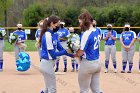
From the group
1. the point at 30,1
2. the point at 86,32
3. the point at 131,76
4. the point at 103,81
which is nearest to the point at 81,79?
the point at 86,32

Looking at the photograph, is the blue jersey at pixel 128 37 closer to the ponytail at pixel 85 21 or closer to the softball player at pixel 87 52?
the softball player at pixel 87 52

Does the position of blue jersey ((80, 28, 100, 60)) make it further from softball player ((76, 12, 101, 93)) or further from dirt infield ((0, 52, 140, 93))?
dirt infield ((0, 52, 140, 93))

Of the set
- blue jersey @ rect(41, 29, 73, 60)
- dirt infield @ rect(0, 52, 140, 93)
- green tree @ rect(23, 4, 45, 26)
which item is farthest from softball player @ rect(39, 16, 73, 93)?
green tree @ rect(23, 4, 45, 26)

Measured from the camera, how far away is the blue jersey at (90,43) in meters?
7.82

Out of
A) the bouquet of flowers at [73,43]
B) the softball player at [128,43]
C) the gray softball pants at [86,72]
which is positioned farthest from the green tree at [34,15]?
the gray softball pants at [86,72]

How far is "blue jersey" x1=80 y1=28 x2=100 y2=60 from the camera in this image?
7820 millimetres

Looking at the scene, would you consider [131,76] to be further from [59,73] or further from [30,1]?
[30,1]

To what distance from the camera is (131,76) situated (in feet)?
47.0

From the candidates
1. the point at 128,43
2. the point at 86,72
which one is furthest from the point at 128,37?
the point at 86,72

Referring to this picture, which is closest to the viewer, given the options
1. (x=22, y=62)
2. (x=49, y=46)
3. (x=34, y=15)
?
(x=49, y=46)

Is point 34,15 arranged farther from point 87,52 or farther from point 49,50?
point 87,52

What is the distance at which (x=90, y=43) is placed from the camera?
25.8ft

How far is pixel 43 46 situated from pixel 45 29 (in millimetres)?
377

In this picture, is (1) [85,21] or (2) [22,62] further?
(2) [22,62]
